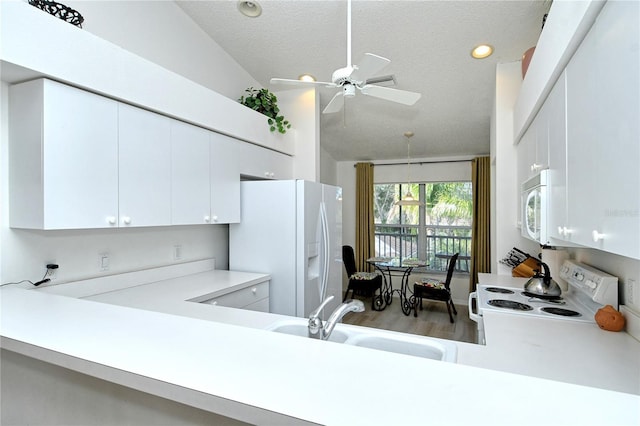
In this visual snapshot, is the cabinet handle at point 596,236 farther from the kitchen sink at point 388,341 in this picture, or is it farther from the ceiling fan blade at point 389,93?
the ceiling fan blade at point 389,93

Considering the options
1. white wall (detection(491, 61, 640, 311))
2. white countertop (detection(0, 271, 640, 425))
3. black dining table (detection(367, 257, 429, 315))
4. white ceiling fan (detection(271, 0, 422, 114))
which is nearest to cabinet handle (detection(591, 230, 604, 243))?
white countertop (detection(0, 271, 640, 425))

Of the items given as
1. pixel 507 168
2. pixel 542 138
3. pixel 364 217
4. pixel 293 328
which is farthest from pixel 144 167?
pixel 364 217

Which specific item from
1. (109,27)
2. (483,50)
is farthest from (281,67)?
(483,50)

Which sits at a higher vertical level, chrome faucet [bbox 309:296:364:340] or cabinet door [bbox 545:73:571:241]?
cabinet door [bbox 545:73:571:241]

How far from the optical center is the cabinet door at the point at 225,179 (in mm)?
2613

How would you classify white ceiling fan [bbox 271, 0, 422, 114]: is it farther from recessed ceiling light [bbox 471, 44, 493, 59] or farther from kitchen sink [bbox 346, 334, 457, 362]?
kitchen sink [bbox 346, 334, 457, 362]

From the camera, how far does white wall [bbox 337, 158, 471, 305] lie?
5344mm

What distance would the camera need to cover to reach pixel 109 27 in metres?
2.13

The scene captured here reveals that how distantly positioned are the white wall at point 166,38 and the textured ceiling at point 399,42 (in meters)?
0.11

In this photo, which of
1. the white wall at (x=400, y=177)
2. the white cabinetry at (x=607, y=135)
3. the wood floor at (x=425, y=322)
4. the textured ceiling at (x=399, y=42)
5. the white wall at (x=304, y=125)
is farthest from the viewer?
the white wall at (x=400, y=177)

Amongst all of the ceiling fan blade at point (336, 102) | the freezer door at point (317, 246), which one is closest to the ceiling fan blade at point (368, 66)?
the ceiling fan blade at point (336, 102)

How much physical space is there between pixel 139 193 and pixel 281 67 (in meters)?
2.03

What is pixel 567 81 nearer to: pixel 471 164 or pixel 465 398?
pixel 465 398

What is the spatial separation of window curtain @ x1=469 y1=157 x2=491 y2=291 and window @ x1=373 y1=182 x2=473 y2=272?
269 millimetres
